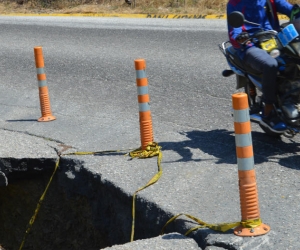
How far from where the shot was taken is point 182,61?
11.0 metres

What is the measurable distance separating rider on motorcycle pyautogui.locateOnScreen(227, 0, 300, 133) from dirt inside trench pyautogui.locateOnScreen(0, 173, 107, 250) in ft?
6.46

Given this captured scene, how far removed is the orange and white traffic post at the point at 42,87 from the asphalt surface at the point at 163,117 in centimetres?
16

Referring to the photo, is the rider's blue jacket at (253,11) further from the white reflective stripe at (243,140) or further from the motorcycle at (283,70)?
the white reflective stripe at (243,140)

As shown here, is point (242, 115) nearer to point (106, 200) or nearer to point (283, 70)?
point (283, 70)

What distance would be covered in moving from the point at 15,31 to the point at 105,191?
37.0 ft

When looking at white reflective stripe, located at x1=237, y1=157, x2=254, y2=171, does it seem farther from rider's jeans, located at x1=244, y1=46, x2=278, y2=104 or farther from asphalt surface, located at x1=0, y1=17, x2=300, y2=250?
rider's jeans, located at x1=244, y1=46, x2=278, y2=104

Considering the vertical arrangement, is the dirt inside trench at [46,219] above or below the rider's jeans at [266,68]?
below

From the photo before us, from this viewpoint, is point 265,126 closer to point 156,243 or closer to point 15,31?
point 156,243

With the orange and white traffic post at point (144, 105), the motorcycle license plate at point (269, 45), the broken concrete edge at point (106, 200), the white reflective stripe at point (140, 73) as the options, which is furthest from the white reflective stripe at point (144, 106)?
the motorcycle license plate at point (269, 45)

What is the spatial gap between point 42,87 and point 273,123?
10.4ft

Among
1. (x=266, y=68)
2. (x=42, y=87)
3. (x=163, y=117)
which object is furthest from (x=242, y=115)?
(x=42, y=87)

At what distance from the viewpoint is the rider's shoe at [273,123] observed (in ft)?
20.5

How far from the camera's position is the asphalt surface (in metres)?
5.32

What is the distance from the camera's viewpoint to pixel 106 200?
20.3 ft
